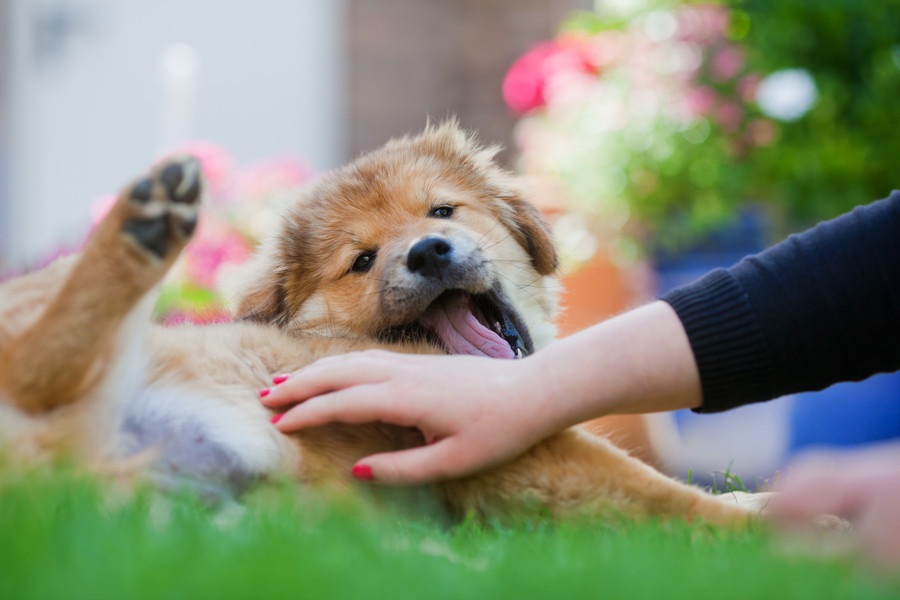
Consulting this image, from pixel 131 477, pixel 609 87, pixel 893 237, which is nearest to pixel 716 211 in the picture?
pixel 609 87

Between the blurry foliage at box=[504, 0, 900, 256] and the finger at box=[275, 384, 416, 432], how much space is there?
4.39 metres

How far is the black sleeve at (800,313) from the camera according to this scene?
221 cm

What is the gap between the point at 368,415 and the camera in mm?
1965

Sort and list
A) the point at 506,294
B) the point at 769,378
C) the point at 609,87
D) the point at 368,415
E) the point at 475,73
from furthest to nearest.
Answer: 1. the point at 475,73
2. the point at 609,87
3. the point at 506,294
4. the point at 769,378
5. the point at 368,415

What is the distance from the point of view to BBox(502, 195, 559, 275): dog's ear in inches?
129

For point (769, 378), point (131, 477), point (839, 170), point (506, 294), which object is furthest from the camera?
point (839, 170)

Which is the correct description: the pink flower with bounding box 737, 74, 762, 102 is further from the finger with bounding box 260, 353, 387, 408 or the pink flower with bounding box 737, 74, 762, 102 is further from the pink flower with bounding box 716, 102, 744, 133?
the finger with bounding box 260, 353, 387, 408

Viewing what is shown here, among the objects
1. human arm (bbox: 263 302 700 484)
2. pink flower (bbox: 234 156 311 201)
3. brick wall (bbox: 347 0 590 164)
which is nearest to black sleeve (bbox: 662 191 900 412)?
human arm (bbox: 263 302 700 484)

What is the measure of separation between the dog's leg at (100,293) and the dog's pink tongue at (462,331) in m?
1.08

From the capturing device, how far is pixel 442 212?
10.2 ft

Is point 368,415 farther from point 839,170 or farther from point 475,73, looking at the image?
point 475,73

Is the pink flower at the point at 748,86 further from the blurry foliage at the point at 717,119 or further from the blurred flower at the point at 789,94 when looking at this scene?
the blurred flower at the point at 789,94

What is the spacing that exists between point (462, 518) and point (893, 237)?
3.93ft

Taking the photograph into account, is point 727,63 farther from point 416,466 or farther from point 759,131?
point 416,466
